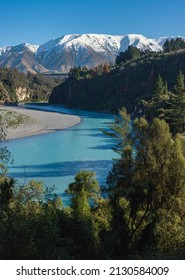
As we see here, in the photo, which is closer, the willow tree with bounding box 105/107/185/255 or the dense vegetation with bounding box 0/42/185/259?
the dense vegetation with bounding box 0/42/185/259

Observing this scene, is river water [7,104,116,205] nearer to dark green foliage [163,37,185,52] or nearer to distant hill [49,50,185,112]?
distant hill [49,50,185,112]

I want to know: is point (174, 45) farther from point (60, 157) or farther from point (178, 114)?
point (60, 157)

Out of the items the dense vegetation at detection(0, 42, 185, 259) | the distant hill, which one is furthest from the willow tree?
the distant hill

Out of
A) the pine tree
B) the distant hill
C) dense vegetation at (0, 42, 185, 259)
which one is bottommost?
dense vegetation at (0, 42, 185, 259)

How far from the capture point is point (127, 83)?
135 m

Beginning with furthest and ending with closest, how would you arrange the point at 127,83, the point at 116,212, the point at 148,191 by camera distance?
the point at 127,83
the point at 148,191
the point at 116,212

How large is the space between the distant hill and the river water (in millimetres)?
47617

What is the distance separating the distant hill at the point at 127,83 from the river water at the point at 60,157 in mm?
47617

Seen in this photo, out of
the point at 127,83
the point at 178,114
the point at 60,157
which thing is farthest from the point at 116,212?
the point at 127,83

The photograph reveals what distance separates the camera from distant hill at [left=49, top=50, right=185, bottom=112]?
12375cm

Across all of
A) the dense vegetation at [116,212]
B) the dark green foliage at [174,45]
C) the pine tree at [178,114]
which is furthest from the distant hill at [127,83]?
the dense vegetation at [116,212]

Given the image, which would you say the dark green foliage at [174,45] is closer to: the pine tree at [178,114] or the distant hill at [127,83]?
the distant hill at [127,83]

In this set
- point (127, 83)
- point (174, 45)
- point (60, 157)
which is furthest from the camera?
point (174, 45)

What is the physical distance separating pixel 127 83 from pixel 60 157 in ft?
292
